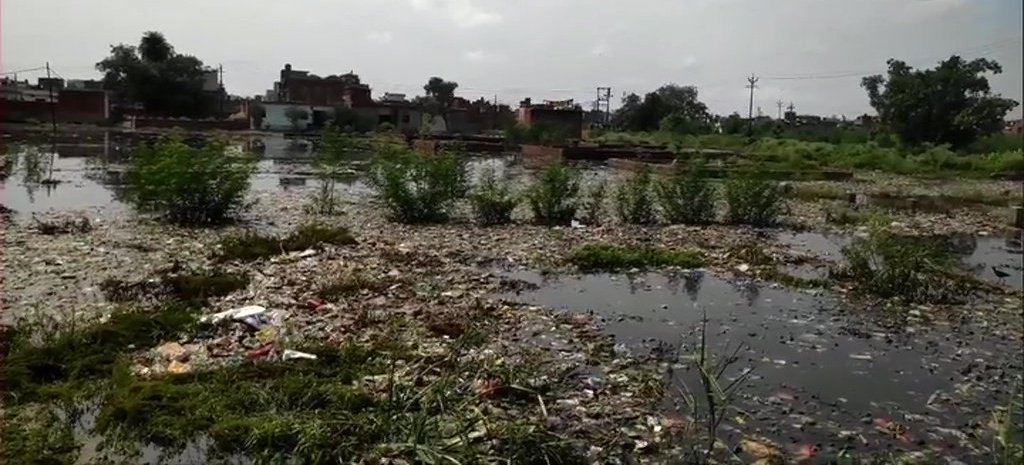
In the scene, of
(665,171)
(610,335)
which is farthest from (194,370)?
(665,171)

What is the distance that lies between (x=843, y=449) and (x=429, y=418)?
6.87ft

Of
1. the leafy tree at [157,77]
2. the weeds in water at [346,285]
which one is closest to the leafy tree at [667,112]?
the leafy tree at [157,77]

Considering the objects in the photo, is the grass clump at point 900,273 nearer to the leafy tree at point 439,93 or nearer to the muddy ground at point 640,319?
the muddy ground at point 640,319

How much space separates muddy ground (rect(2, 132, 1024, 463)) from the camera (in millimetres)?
4371

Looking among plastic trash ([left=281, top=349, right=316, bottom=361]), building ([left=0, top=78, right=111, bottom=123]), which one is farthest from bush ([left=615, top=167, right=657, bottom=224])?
building ([left=0, top=78, right=111, bottom=123])

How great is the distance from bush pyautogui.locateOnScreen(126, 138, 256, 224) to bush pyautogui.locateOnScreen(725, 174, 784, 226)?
7.32 meters

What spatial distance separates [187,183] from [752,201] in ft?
27.1

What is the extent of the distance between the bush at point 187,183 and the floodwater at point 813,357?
4.86m

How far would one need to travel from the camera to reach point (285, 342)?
5203 mm

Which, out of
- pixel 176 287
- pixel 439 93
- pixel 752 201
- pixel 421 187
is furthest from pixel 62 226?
pixel 439 93

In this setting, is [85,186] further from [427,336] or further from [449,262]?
[427,336]

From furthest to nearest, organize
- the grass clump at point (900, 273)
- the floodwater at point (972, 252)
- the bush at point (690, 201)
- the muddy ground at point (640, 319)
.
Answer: the bush at point (690, 201) → the floodwater at point (972, 252) → the grass clump at point (900, 273) → the muddy ground at point (640, 319)

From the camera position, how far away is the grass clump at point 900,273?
759 centimetres

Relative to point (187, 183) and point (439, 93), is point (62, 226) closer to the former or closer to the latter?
point (187, 183)
